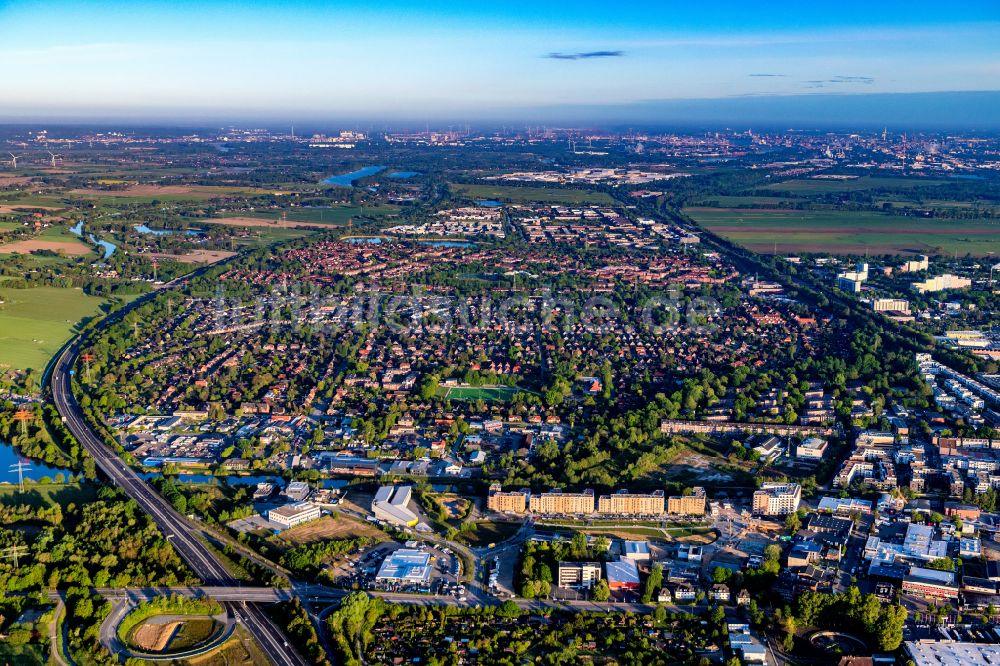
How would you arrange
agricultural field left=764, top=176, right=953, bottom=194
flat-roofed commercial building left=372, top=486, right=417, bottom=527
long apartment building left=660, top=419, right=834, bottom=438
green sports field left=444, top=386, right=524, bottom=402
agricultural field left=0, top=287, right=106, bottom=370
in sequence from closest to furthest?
flat-roofed commercial building left=372, top=486, right=417, bottom=527
long apartment building left=660, top=419, right=834, bottom=438
green sports field left=444, top=386, right=524, bottom=402
agricultural field left=0, top=287, right=106, bottom=370
agricultural field left=764, top=176, right=953, bottom=194

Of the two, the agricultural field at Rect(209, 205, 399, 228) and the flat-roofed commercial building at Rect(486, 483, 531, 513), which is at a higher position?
the agricultural field at Rect(209, 205, 399, 228)

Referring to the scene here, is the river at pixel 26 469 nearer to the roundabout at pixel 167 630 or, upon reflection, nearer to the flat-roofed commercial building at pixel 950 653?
the roundabout at pixel 167 630

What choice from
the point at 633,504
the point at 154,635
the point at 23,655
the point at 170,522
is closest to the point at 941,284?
the point at 633,504

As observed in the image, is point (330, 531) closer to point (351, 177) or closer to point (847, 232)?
point (847, 232)

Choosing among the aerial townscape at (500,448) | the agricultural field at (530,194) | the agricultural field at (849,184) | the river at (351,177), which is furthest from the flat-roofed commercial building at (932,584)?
the river at (351,177)

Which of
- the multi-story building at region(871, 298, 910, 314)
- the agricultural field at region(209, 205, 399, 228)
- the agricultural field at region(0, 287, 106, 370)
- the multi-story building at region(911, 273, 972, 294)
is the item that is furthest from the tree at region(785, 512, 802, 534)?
the agricultural field at region(209, 205, 399, 228)

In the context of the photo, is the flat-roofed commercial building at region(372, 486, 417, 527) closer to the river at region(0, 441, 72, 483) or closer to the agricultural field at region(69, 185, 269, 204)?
the river at region(0, 441, 72, 483)
